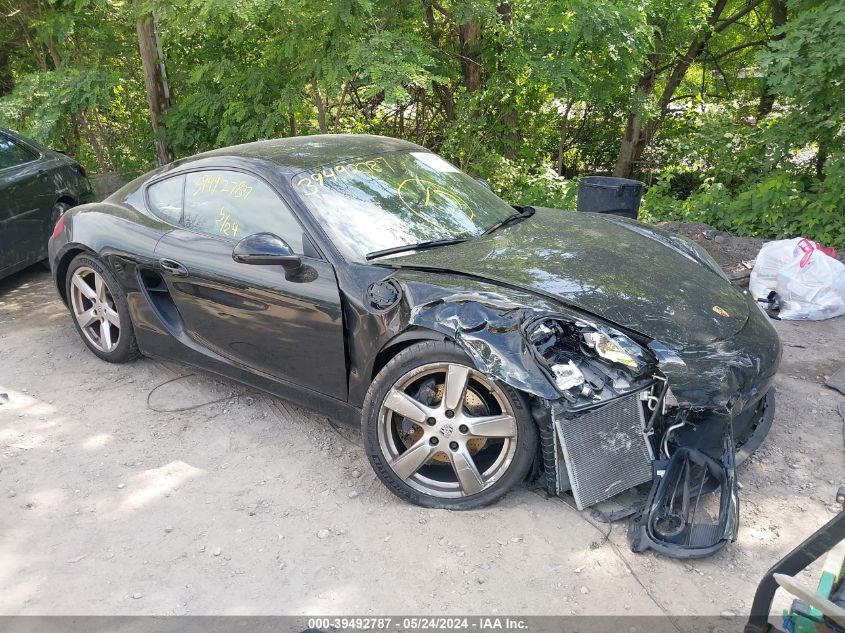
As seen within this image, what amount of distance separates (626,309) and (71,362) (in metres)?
3.77

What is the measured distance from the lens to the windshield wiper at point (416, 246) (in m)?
3.53

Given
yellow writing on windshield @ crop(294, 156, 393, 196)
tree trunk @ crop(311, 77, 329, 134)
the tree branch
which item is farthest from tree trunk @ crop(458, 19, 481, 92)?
yellow writing on windshield @ crop(294, 156, 393, 196)

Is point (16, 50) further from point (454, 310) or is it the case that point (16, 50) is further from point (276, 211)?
point (454, 310)

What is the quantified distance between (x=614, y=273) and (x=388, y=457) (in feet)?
4.51

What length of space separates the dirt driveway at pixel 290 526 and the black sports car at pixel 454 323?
0.60 feet

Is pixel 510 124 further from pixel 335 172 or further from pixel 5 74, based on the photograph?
pixel 5 74

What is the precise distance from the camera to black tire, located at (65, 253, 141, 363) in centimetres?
450

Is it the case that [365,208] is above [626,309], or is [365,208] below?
above

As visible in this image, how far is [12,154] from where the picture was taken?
6406mm

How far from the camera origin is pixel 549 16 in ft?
23.6

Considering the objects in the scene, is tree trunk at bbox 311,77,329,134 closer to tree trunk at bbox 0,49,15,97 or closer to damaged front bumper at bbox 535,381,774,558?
tree trunk at bbox 0,49,15,97

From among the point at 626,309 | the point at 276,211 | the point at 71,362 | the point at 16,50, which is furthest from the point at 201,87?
the point at 626,309

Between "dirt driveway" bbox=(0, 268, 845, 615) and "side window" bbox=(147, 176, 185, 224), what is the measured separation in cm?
111

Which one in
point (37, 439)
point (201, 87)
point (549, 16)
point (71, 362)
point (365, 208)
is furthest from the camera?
point (201, 87)
